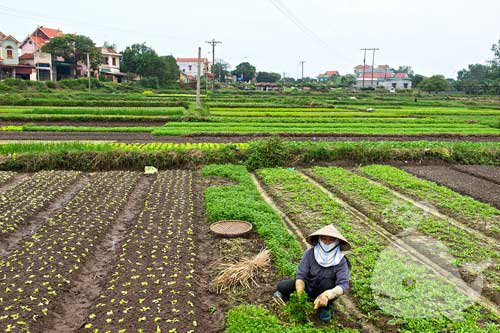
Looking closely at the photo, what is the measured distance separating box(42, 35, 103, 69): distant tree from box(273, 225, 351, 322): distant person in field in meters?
70.0

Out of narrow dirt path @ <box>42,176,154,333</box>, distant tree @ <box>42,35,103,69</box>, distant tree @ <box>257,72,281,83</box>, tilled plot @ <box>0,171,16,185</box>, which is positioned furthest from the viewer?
distant tree @ <box>257,72,281,83</box>

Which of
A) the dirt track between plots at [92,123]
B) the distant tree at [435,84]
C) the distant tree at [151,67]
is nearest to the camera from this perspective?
the dirt track between plots at [92,123]

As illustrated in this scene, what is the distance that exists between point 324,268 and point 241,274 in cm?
200

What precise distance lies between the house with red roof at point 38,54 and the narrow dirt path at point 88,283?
6352cm

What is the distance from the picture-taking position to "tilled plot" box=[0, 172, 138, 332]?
6.00m

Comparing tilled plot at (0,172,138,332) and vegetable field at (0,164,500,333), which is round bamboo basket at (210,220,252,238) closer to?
vegetable field at (0,164,500,333)

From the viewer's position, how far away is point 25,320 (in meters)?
5.74

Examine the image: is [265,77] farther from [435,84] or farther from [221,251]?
[221,251]

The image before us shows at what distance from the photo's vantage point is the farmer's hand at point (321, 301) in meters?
5.61

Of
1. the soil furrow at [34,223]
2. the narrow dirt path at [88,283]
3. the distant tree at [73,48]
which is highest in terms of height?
the distant tree at [73,48]

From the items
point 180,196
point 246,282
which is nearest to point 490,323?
point 246,282

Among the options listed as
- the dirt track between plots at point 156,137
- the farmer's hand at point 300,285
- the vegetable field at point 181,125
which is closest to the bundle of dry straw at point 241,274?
the farmer's hand at point 300,285

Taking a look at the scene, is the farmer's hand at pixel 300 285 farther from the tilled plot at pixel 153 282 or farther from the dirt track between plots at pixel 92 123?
the dirt track between plots at pixel 92 123

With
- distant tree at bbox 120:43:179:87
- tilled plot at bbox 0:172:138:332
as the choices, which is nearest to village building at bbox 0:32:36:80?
distant tree at bbox 120:43:179:87
